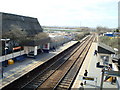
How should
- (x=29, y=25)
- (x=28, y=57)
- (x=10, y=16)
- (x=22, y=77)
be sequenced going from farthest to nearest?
(x=29, y=25), (x=10, y=16), (x=28, y=57), (x=22, y=77)

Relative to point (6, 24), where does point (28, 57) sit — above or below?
below

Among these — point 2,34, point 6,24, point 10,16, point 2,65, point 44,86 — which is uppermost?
point 10,16

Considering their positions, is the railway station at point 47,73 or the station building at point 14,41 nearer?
the railway station at point 47,73

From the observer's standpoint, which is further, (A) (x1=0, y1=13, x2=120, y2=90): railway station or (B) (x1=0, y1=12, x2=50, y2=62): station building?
(B) (x1=0, y1=12, x2=50, y2=62): station building

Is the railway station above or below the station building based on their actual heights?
below

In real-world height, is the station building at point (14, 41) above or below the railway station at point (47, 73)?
above

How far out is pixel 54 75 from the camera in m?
14.0

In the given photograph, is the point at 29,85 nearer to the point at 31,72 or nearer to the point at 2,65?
the point at 31,72

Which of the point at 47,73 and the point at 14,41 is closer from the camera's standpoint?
the point at 47,73

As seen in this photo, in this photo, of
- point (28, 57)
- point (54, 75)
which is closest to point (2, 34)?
point (28, 57)

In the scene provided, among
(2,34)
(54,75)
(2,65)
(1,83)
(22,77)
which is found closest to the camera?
(1,83)

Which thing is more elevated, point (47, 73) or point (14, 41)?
point (14, 41)

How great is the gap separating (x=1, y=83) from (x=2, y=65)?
185 inches

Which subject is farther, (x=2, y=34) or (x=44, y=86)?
(x=2, y=34)
